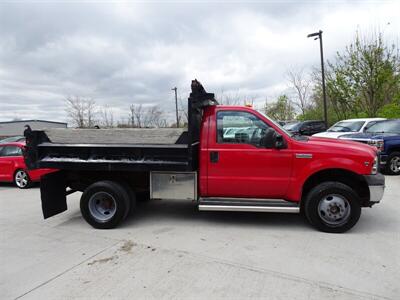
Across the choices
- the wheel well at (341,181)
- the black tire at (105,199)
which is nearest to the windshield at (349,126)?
the wheel well at (341,181)

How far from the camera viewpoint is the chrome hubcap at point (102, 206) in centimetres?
486

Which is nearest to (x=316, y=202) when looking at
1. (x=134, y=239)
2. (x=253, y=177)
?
(x=253, y=177)

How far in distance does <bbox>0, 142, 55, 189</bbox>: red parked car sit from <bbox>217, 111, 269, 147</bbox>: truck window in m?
6.50

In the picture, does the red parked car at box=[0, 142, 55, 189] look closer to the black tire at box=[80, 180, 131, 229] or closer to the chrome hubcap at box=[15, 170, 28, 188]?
the chrome hubcap at box=[15, 170, 28, 188]

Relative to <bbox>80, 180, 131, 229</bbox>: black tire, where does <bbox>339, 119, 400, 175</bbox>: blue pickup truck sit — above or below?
above

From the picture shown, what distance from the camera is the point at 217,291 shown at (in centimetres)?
295

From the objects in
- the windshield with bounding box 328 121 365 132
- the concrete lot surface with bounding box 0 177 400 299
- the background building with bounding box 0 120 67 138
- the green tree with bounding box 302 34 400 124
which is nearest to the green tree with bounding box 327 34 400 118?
the green tree with bounding box 302 34 400 124

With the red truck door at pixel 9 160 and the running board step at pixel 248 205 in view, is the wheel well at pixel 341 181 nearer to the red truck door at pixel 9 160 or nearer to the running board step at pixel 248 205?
the running board step at pixel 248 205

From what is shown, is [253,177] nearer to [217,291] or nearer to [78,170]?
[217,291]

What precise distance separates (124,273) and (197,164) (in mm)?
2010

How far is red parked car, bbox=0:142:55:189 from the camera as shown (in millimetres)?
8711

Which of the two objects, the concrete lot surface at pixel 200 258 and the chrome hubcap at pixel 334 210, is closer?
the concrete lot surface at pixel 200 258

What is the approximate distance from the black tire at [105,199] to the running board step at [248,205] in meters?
1.30

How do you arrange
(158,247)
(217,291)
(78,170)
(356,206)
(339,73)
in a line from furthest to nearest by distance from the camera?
(339,73), (78,170), (356,206), (158,247), (217,291)
